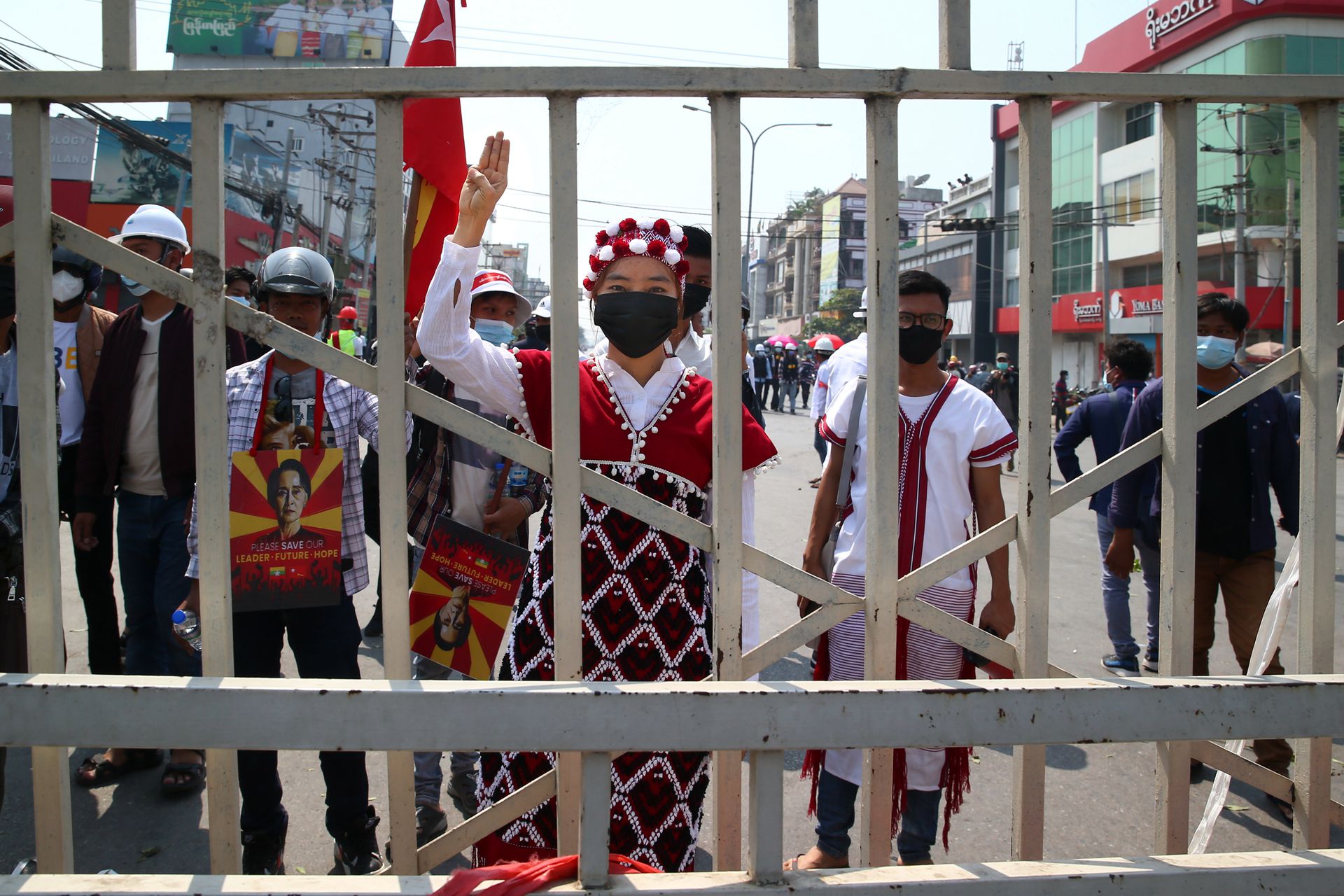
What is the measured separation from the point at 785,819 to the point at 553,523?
7.46 ft

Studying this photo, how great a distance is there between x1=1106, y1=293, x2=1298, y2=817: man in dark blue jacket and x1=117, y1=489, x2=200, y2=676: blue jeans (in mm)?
3887

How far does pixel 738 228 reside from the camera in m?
1.94

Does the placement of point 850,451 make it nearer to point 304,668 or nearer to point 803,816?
point 803,816

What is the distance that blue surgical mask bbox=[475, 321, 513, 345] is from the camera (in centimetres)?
446

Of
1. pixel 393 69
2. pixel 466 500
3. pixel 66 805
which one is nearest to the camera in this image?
pixel 393 69

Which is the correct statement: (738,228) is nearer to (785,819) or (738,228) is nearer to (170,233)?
(785,819)

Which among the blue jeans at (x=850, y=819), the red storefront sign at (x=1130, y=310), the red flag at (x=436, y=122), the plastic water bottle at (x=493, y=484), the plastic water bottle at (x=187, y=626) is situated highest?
the red storefront sign at (x=1130, y=310)

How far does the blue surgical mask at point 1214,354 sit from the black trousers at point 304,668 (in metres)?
3.56

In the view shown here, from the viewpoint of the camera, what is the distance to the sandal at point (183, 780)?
3.58 m

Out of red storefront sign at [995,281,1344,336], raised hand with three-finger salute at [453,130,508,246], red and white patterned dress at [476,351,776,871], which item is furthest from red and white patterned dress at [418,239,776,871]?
red storefront sign at [995,281,1344,336]

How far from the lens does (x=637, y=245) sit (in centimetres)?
237

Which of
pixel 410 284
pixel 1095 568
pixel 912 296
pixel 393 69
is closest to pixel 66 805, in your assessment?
pixel 410 284

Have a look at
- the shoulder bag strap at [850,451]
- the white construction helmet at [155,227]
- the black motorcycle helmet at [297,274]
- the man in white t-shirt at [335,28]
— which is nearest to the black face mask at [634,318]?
the shoulder bag strap at [850,451]

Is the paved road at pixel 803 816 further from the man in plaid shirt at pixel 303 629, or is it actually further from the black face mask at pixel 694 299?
the black face mask at pixel 694 299
